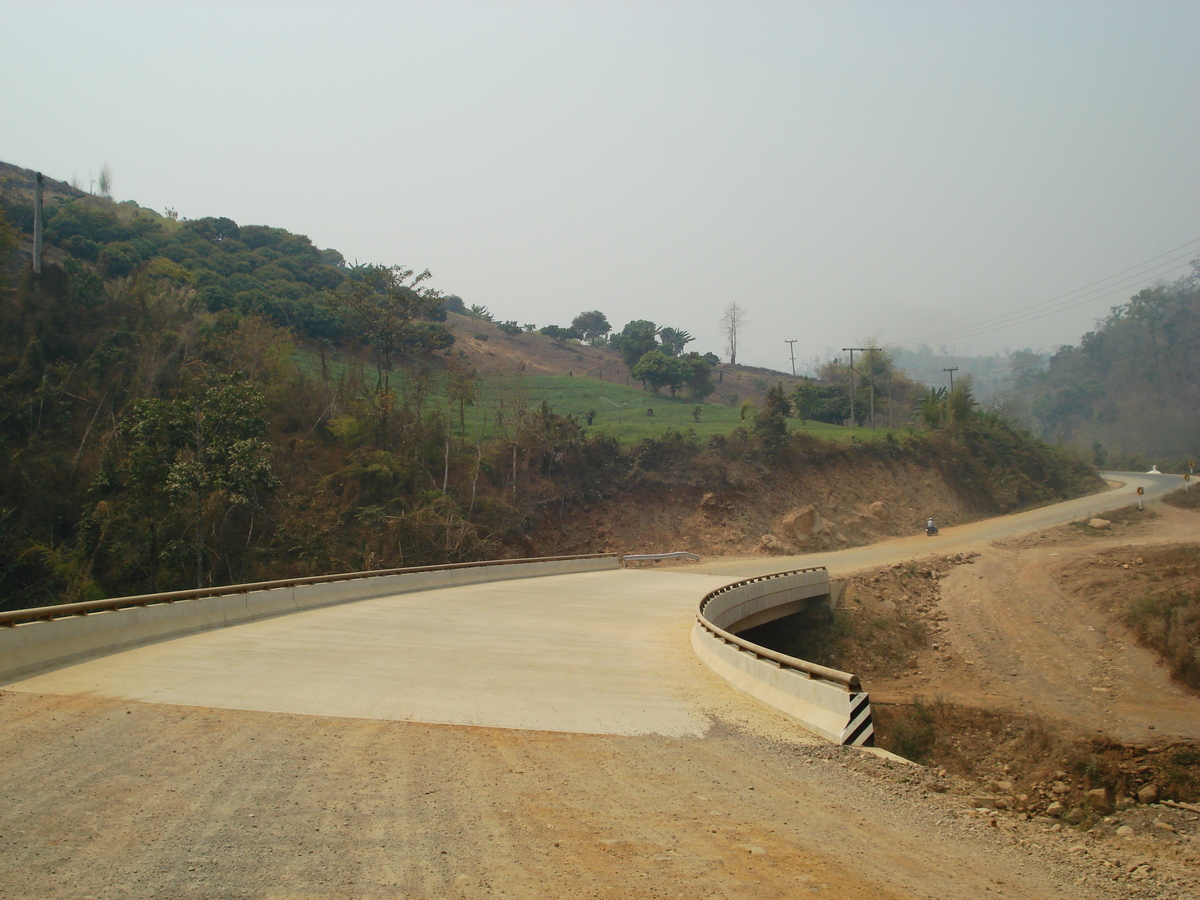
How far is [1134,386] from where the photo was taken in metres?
106

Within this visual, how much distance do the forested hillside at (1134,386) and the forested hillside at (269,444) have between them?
20215 millimetres

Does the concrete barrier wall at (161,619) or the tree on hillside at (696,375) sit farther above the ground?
the tree on hillside at (696,375)

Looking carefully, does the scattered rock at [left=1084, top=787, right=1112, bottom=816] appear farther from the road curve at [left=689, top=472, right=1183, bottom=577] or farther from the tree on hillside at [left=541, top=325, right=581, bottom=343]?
the tree on hillside at [left=541, top=325, right=581, bottom=343]

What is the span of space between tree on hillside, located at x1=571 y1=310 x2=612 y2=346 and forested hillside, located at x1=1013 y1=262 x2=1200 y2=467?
205 feet

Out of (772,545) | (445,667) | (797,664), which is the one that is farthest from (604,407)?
(797,664)

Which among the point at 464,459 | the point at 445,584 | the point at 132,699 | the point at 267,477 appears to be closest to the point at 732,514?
the point at 464,459

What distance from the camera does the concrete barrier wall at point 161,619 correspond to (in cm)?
1091

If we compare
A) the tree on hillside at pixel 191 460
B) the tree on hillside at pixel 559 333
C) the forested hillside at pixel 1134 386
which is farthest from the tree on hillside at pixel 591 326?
the tree on hillside at pixel 191 460

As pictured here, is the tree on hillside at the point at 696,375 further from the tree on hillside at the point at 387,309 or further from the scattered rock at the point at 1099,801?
the scattered rock at the point at 1099,801

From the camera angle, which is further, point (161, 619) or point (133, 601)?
point (161, 619)

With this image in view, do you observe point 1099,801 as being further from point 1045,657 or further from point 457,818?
point 1045,657

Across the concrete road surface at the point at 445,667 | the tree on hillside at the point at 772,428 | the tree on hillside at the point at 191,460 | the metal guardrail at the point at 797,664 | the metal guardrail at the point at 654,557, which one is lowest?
the metal guardrail at the point at 654,557

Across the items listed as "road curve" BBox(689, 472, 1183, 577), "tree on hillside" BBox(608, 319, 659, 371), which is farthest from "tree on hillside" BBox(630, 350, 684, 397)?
"road curve" BBox(689, 472, 1183, 577)

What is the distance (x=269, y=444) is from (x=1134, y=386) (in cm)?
11470
